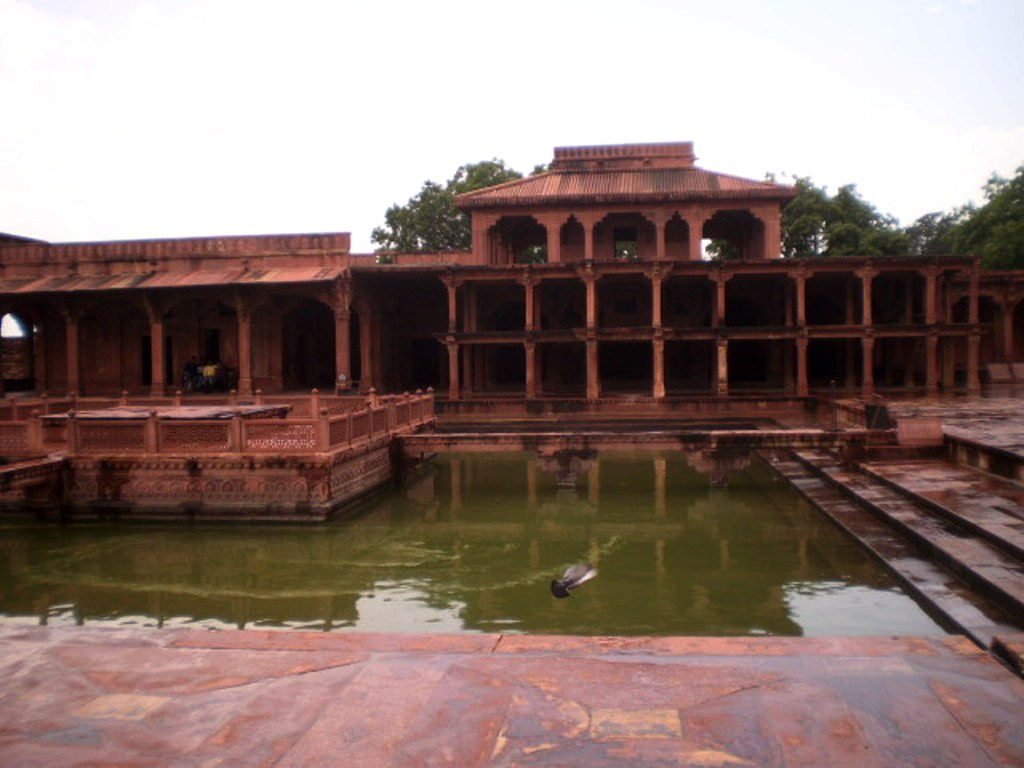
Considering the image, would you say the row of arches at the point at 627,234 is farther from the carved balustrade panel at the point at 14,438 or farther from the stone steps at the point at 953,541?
the carved balustrade panel at the point at 14,438

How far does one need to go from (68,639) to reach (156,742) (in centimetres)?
201

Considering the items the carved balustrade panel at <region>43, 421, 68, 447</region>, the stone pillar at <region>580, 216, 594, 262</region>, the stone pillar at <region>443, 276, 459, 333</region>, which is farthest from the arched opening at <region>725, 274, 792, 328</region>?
the carved balustrade panel at <region>43, 421, 68, 447</region>

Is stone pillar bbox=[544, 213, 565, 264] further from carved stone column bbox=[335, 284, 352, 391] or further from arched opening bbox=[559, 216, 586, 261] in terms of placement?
carved stone column bbox=[335, 284, 352, 391]

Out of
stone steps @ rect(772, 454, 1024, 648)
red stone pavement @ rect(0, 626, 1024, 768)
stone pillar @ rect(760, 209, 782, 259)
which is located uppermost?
stone pillar @ rect(760, 209, 782, 259)

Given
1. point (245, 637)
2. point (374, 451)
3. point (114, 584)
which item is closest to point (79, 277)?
point (374, 451)

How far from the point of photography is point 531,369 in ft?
82.9

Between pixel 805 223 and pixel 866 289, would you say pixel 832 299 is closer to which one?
pixel 866 289

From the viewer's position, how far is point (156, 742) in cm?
379

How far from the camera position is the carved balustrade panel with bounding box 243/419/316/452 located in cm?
1222

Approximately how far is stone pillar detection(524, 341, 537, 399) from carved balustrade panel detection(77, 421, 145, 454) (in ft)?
44.5

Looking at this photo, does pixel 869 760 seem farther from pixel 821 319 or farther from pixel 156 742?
pixel 821 319

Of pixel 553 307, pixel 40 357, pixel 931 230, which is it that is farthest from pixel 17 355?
pixel 931 230

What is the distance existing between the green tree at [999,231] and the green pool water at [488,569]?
27048mm

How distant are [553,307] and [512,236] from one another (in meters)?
Answer: 3.78
